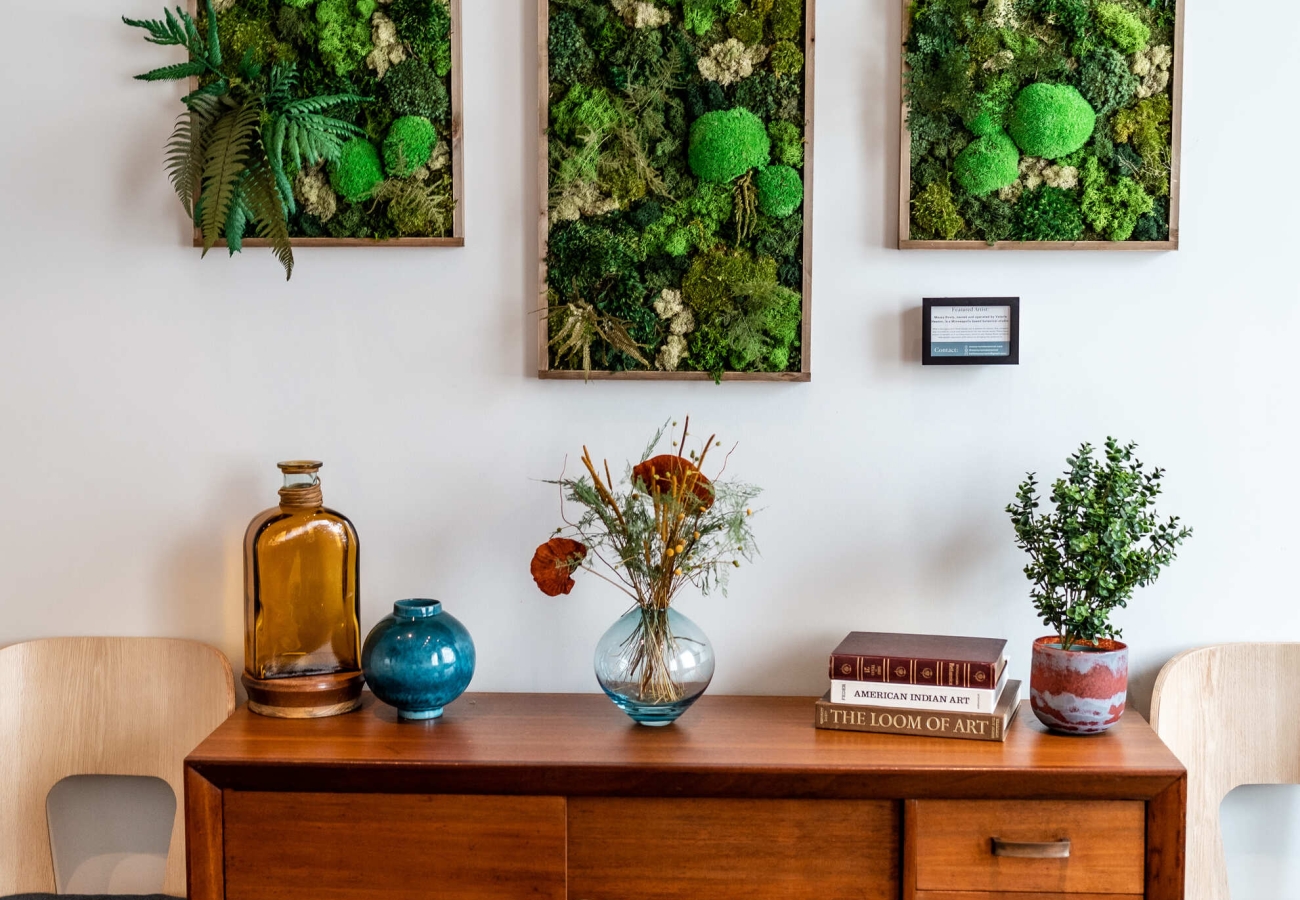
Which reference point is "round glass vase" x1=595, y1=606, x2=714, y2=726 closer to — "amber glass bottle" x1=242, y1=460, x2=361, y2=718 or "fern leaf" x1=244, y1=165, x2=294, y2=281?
"amber glass bottle" x1=242, y1=460, x2=361, y2=718

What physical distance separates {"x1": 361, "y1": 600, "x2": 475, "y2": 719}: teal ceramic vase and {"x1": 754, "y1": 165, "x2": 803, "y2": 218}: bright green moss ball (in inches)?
33.1

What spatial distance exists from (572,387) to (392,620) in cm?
48

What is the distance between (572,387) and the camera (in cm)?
185

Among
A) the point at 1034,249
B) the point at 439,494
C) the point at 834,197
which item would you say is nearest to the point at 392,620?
the point at 439,494

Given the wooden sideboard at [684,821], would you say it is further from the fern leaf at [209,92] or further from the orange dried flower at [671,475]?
the fern leaf at [209,92]

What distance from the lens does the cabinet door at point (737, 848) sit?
5.00 ft

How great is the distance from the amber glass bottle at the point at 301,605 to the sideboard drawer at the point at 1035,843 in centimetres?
92

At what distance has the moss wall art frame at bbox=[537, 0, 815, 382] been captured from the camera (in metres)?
1.79

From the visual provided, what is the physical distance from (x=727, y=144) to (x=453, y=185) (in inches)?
17.9

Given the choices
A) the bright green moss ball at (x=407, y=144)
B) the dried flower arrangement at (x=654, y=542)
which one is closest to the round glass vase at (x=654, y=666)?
the dried flower arrangement at (x=654, y=542)

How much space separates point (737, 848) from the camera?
1531 mm

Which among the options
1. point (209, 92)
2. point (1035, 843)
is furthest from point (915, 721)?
point (209, 92)

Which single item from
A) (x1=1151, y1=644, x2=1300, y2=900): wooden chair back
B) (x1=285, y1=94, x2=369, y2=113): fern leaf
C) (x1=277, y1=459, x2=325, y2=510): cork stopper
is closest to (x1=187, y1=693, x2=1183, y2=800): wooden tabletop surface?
(x1=1151, y1=644, x2=1300, y2=900): wooden chair back

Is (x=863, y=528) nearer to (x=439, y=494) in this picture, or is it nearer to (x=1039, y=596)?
(x=1039, y=596)
